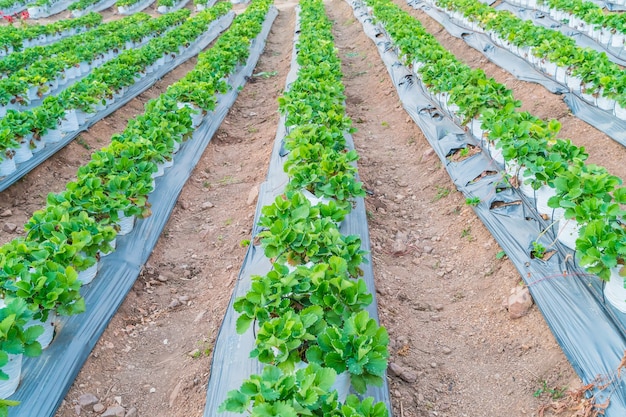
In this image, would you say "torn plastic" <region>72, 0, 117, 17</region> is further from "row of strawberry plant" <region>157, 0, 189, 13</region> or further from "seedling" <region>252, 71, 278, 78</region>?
"seedling" <region>252, 71, 278, 78</region>

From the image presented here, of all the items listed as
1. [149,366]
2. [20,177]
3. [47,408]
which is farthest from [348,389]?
[20,177]

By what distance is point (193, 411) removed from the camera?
12.1 feet

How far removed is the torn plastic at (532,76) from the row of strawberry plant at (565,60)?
0.16 meters

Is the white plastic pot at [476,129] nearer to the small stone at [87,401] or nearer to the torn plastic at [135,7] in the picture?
the small stone at [87,401]

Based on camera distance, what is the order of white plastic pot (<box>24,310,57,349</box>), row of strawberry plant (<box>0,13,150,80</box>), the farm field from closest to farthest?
the farm field, white plastic pot (<box>24,310,57,349</box>), row of strawberry plant (<box>0,13,150,80</box>)

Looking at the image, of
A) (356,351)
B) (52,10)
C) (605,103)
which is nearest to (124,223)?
(356,351)

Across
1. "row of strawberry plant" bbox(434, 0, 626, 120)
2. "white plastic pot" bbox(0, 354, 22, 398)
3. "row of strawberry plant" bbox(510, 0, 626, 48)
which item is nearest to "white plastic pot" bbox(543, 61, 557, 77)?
"row of strawberry plant" bbox(434, 0, 626, 120)

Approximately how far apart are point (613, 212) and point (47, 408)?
4.90m

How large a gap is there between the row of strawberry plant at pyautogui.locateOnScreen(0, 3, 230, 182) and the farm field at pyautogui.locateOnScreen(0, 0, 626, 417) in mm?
355

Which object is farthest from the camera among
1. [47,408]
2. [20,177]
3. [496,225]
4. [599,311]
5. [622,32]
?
[622,32]

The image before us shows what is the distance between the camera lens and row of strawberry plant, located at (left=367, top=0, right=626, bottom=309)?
13.0 feet

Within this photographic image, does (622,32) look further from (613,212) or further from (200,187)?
(200,187)

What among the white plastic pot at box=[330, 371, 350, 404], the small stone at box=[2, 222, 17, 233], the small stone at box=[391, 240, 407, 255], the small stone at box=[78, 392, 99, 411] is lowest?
the small stone at box=[391, 240, 407, 255]

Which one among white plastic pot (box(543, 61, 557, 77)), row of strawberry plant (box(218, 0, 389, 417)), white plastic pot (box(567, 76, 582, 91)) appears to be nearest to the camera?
row of strawberry plant (box(218, 0, 389, 417))
